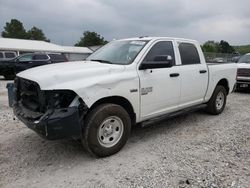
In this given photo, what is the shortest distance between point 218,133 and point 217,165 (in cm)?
154

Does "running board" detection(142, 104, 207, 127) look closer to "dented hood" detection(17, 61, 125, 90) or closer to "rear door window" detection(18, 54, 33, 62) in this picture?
"dented hood" detection(17, 61, 125, 90)

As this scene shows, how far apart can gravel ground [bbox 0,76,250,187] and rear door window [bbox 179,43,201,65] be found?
1456 millimetres

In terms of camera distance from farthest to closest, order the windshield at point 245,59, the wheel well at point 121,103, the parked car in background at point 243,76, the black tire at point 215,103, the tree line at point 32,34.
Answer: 1. the tree line at point 32,34
2. the windshield at point 245,59
3. the parked car in background at point 243,76
4. the black tire at point 215,103
5. the wheel well at point 121,103

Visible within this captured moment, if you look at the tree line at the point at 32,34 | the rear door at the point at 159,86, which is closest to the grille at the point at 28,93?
the rear door at the point at 159,86

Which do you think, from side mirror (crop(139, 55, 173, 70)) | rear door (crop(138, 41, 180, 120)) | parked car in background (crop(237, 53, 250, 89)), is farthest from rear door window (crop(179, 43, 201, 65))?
parked car in background (crop(237, 53, 250, 89))

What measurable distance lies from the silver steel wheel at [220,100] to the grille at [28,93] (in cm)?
456

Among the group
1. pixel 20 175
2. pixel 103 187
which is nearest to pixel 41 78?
pixel 20 175

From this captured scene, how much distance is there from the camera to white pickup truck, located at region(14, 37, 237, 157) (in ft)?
11.0

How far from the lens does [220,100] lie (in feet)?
21.5

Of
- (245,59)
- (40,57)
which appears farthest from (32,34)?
(245,59)

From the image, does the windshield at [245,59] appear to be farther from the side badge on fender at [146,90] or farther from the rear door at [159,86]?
the side badge on fender at [146,90]

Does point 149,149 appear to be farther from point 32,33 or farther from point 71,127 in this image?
point 32,33

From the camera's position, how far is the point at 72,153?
4.05 m

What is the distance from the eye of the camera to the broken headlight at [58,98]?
336cm
